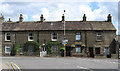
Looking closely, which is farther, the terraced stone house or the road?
Answer: the terraced stone house

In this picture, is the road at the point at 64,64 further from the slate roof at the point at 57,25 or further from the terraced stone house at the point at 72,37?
the slate roof at the point at 57,25

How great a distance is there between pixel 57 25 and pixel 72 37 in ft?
13.6

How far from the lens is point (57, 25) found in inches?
1508

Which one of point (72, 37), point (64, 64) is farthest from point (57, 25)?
point (64, 64)

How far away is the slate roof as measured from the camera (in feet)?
123

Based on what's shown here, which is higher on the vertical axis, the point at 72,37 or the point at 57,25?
the point at 57,25

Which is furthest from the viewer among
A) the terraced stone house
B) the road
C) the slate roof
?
the slate roof

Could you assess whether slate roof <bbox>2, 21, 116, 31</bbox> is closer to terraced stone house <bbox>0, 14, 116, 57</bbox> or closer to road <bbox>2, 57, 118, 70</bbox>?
terraced stone house <bbox>0, 14, 116, 57</bbox>


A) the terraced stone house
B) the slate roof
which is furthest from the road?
the slate roof

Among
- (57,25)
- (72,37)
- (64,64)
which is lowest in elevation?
(64,64)

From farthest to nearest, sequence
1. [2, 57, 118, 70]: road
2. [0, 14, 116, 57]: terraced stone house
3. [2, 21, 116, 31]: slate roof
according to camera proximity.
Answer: [2, 21, 116, 31]: slate roof
[0, 14, 116, 57]: terraced stone house
[2, 57, 118, 70]: road

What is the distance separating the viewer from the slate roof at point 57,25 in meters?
37.4

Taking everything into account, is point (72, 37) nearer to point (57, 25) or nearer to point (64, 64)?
point (57, 25)

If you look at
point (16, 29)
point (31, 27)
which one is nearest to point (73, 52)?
point (31, 27)
